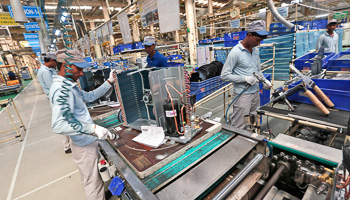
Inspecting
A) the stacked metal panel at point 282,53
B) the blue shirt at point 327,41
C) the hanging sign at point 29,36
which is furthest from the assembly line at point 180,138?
the hanging sign at point 29,36

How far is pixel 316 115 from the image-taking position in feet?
4.91

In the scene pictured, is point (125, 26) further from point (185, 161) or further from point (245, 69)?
point (185, 161)

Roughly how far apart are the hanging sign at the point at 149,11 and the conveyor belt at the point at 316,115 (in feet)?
7.29

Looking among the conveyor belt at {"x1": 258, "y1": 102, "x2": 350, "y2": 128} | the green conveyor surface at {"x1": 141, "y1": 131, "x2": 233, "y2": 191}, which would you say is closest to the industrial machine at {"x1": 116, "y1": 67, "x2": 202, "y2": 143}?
the green conveyor surface at {"x1": 141, "y1": 131, "x2": 233, "y2": 191}

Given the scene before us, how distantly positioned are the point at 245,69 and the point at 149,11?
1878mm

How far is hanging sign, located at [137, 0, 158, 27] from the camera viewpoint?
2653mm

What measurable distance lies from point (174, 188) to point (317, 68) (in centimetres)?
255

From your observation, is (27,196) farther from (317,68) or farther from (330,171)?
(317,68)

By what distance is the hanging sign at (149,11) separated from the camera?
8.70 feet

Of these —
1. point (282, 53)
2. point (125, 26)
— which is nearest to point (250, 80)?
point (125, 26)

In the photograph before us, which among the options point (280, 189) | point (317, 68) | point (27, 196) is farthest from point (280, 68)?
point (27, 196)

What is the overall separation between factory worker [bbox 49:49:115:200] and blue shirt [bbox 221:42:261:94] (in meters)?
1.49

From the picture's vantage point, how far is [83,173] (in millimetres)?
1544

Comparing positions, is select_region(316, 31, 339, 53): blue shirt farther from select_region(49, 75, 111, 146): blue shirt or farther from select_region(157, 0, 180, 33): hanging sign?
select_region(49, 75, 111, 146): blue shirt
